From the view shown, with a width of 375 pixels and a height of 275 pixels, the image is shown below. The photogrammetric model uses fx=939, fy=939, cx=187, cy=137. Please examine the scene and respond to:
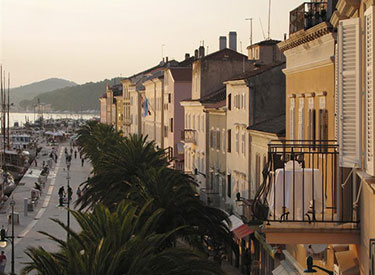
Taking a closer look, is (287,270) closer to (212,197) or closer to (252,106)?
(252,106)

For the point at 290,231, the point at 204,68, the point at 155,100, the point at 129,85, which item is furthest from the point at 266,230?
the point at 129,85

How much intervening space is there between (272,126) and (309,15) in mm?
16402

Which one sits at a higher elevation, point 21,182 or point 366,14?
point 366,14

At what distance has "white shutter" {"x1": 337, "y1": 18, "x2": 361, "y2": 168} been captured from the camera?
1165cm

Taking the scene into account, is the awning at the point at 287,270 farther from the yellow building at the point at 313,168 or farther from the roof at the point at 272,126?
the roof at the point at 272,126

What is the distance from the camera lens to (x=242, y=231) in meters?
39.8

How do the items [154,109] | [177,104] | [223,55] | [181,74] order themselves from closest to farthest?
[223,55] < [177,104] < [181,74] < [154,109]

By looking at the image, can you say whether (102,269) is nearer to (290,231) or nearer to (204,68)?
(290,231)

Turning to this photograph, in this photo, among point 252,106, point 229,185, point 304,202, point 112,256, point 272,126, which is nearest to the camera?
point 304,202

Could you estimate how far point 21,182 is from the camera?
10125cm

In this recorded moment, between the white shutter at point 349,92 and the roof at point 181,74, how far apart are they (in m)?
65.8

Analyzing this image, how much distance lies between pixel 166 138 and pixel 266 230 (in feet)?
226

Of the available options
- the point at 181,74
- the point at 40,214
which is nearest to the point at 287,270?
the point at 40,214

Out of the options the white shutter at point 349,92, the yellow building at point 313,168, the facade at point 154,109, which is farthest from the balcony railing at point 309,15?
the facade at point 154,109
